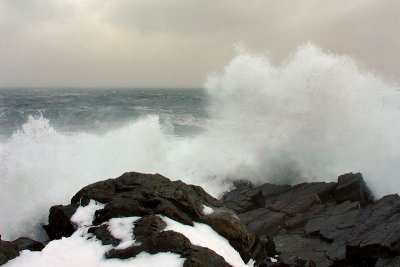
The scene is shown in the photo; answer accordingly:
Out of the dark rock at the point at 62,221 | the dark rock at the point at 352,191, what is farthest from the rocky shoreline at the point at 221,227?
the dark rock at the point at 352,191

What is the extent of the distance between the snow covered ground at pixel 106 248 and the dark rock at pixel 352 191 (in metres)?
4.58

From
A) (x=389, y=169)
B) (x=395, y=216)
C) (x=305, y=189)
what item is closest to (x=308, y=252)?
(x=395, y=216)

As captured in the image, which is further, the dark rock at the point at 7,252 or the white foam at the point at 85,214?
the white foam at the point at 85,214

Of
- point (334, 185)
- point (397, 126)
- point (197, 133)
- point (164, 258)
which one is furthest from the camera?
point (197, 133)

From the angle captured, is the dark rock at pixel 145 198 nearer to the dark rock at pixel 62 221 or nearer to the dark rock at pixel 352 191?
the dark rock at pixel 62 221

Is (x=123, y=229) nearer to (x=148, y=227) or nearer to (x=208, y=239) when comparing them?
(x=148, y=227)

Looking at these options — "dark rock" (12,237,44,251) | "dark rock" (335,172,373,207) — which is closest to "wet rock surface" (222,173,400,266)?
"dark rock" (335,172,373,207)

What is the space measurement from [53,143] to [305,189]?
826 cm

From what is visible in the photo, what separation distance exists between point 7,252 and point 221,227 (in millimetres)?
2891

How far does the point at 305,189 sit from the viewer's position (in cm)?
936

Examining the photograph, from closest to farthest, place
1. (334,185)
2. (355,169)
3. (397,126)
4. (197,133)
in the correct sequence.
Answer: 1. (334,185)
2. (355,169)
3. (397,126)
4. (197,133)

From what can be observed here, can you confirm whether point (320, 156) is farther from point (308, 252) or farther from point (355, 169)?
point (308, 252)

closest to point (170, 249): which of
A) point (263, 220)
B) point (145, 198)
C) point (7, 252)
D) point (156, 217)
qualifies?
point (156, 217)

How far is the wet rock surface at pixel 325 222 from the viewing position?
582cm
